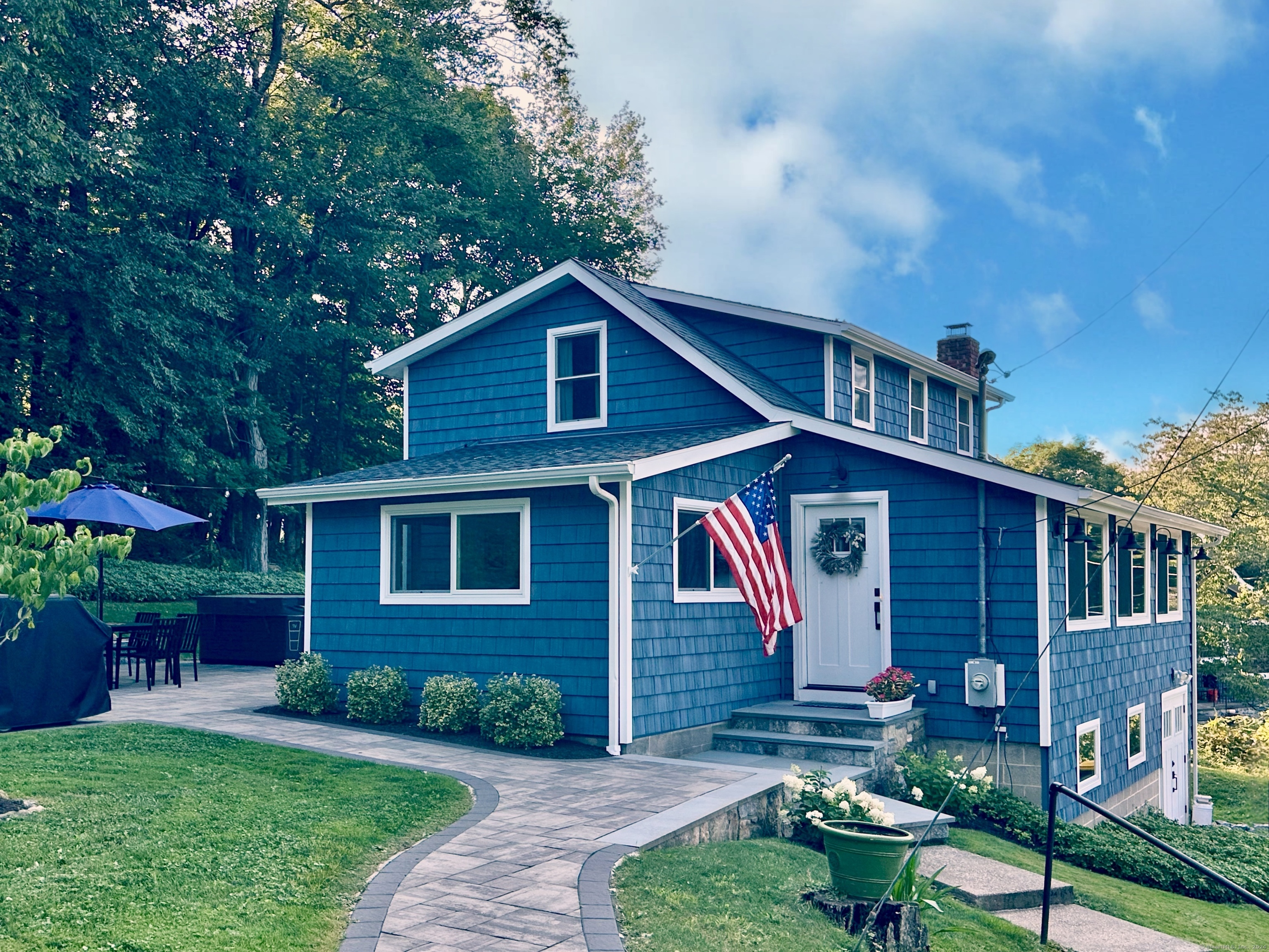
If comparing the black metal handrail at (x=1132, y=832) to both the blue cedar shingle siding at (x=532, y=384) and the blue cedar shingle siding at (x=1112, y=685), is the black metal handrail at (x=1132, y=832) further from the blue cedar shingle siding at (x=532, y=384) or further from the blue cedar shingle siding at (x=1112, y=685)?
the blue cedar shingle siding at (x=532, y=384)

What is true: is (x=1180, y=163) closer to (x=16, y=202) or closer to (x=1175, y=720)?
(x=1175, y=720)

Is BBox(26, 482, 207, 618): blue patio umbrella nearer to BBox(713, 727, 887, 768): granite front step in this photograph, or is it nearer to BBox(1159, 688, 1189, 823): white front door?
BBox(713, 727, 887, 768): granite front step

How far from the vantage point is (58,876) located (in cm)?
558

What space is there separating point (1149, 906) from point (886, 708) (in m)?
3.00

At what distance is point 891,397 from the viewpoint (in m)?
16.4

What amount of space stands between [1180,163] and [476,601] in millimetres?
38605

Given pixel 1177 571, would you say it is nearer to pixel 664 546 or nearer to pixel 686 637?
pixel 686 637

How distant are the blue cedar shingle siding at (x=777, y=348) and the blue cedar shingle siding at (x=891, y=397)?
1.71m

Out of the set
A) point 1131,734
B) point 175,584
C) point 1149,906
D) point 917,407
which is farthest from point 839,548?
point 175,584

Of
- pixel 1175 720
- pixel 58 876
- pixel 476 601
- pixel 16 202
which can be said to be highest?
pixel 16 202

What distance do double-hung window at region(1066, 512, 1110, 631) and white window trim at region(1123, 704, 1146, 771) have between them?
1822 millimetres

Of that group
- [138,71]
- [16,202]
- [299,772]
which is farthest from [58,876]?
[138,71]

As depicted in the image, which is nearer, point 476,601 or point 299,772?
point 299,772

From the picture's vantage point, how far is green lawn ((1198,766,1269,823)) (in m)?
20.2
